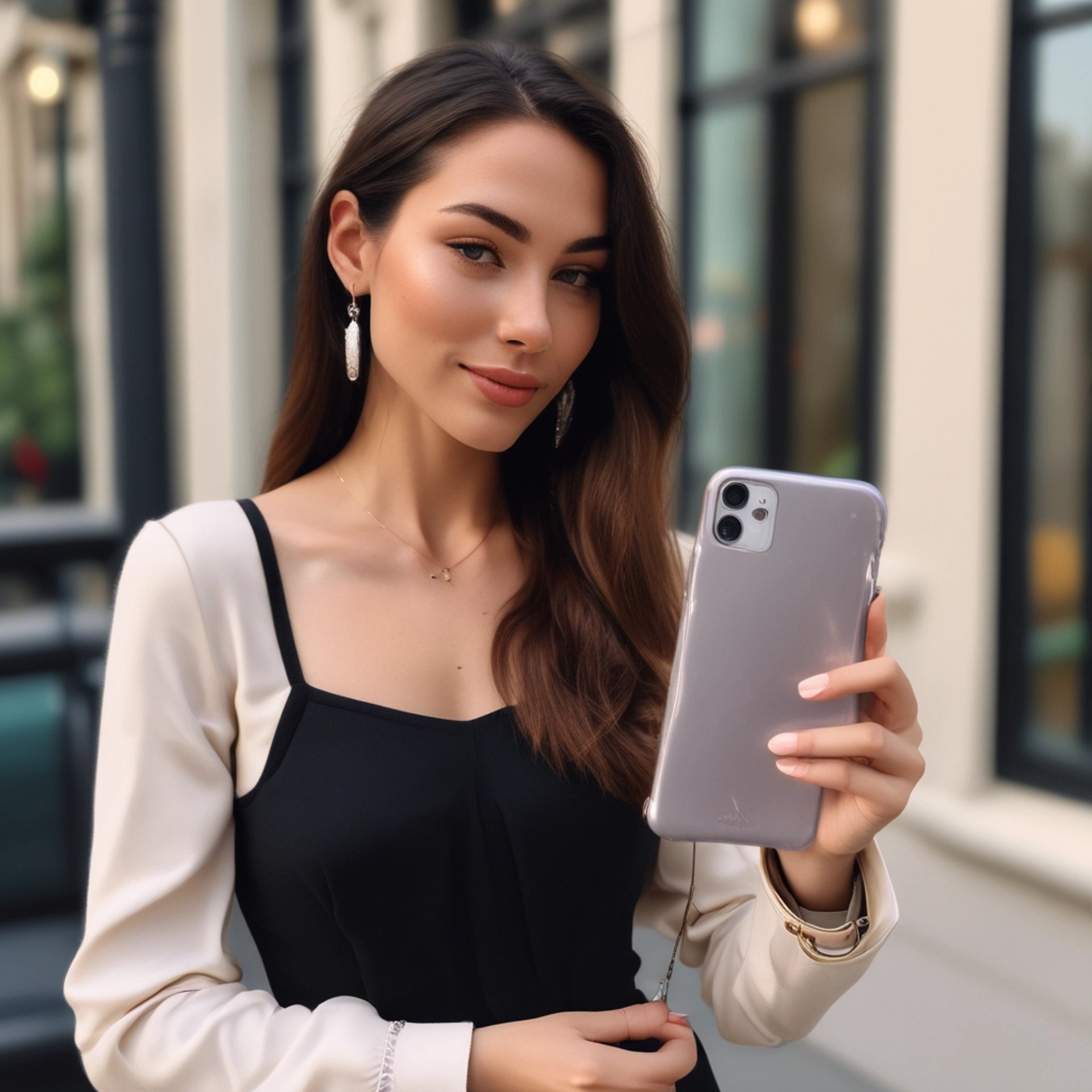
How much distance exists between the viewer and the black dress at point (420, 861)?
1256 mm

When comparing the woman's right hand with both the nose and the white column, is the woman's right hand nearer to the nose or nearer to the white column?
the nose

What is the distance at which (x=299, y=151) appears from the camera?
271 inches

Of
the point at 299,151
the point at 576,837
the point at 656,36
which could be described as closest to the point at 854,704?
the point at 576,837

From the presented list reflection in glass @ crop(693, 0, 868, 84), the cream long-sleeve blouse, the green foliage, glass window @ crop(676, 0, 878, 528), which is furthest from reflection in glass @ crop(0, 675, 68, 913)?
the green foliage

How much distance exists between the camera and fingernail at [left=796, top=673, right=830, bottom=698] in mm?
1090

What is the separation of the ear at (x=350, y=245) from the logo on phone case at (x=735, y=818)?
76cm

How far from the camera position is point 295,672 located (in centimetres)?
129

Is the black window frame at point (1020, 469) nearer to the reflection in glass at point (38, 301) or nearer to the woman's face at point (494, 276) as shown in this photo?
the woman's face at point (494, 276)

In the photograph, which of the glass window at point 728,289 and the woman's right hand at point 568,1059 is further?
the glass window at point 728,289

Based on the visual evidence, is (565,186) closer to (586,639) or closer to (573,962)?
(586,639)

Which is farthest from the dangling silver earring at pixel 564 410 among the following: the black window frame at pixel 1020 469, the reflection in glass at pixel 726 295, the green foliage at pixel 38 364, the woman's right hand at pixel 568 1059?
the green foliage at pixel 38 364

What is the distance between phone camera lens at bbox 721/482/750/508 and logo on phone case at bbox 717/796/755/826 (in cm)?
27

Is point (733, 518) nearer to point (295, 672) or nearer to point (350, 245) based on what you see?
point (295, 672)

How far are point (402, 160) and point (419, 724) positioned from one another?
2.07 ft
